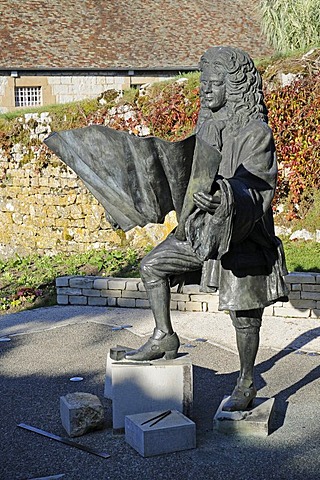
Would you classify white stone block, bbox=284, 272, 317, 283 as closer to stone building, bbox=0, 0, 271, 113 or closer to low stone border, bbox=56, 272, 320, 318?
low stone border, bbox=56, 272, 320, 318

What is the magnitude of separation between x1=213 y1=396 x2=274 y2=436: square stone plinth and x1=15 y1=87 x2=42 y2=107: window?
16.6 m

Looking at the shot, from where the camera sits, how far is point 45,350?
22.0 feet

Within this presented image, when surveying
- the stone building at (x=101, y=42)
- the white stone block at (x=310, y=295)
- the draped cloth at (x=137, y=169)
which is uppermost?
the stone building at (x=101, y=42)

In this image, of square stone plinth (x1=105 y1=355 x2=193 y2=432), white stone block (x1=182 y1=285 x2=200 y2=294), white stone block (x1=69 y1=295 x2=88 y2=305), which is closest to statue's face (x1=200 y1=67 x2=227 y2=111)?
square stone plinth (x1=105 y1=355 x2=193 y2=432)

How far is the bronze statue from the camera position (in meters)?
3.61

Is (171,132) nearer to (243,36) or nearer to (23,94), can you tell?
(23,94)

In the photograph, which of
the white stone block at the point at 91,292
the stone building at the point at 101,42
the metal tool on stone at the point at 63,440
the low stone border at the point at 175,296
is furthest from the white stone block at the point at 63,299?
the stone building at the point at 101,42

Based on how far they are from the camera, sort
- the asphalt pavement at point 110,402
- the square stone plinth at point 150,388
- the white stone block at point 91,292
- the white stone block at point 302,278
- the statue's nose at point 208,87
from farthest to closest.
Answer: the white stone block at point 91,292, the white stone block at point 302,278, the square stone plinth at point 150,388, the statue's nose at point 208,87, the asphalt pavement at point 110,402

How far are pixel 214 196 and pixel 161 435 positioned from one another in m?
1.43

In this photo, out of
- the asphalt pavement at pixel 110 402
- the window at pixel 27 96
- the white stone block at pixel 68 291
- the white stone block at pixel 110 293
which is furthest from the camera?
the window at pixel 27 96

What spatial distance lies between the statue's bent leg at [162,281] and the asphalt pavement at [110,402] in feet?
1.71

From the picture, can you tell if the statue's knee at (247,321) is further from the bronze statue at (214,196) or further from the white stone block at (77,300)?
the white stone block at (77,300)

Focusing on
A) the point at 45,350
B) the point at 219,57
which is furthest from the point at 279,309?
the point at 219,57

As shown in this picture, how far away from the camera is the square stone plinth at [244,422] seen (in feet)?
14.3
